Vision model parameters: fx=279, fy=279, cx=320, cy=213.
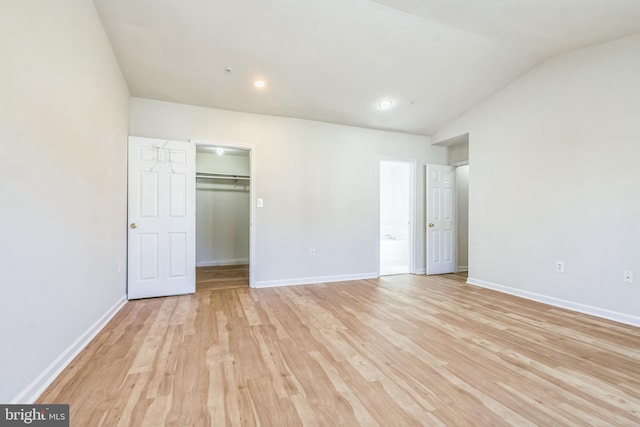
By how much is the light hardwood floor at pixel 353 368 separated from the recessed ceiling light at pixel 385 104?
2859 millimetres

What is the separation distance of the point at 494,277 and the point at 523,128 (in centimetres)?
214

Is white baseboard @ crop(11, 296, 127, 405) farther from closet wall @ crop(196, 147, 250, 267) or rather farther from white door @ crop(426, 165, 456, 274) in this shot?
white door @ crop(426, 165, 456, 274)

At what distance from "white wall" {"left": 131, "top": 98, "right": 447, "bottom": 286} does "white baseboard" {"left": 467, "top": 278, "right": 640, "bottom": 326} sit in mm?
1807

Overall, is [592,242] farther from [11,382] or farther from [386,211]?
[386,211]

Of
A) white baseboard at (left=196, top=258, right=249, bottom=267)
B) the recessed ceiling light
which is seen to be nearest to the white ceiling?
the recessed ceiling light

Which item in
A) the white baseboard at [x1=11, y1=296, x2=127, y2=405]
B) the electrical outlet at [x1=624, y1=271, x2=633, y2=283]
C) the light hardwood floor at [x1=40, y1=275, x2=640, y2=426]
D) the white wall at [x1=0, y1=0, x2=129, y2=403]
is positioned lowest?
the light hardwood floor at [x1=40, y1=275, x2=640, y2=426]

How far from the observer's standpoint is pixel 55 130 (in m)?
1.80

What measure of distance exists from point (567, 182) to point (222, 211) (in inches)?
229

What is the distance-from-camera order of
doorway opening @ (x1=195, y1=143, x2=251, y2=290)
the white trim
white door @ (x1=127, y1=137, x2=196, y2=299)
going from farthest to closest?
doorway opening @ (x1=195, y1=143, x2=251, y2=290) → the white trim → white door @ (x1=127, y1=137, x2=196, y2=299)

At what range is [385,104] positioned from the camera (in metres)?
4.15

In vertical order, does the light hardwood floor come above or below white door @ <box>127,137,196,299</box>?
below

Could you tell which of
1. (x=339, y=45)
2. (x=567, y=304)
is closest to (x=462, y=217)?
(x=567, y=304)

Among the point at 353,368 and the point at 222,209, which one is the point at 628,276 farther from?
the point at 222,209

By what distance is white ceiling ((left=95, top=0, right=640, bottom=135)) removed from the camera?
254 cm
